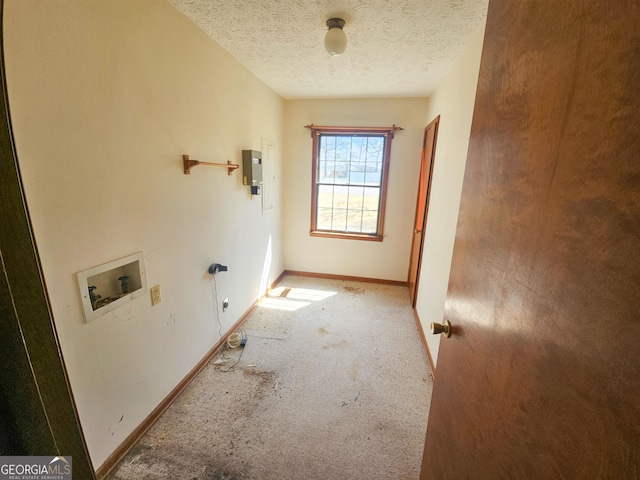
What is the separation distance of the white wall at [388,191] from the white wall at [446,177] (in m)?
0.55

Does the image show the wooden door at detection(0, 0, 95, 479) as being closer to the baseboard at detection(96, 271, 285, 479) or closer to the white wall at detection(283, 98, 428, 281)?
the baseboard at detection(96, 271, 285, 479)

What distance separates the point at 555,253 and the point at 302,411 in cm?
169

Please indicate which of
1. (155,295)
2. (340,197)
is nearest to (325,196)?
(340,197)

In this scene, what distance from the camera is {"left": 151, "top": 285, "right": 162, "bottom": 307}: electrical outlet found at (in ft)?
4.90

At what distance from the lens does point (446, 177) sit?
2109mm

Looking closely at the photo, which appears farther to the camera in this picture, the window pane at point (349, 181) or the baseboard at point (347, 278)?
the baseboard at point (347, 278)

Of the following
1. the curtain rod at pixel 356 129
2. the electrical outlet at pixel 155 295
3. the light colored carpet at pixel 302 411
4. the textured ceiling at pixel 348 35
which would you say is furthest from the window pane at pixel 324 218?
the electrical outlet at pixel 155 295

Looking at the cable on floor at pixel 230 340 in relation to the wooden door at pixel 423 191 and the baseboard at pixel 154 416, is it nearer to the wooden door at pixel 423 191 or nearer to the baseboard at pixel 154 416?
the baseboard at pixel 154 416

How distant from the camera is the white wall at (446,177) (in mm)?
1714

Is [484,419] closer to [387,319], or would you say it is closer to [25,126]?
[25,126]

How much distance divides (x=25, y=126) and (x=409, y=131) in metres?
3.23

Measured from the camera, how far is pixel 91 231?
113cm

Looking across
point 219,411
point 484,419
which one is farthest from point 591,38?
point 219,411

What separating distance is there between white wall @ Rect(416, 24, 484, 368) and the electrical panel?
1.67 m
